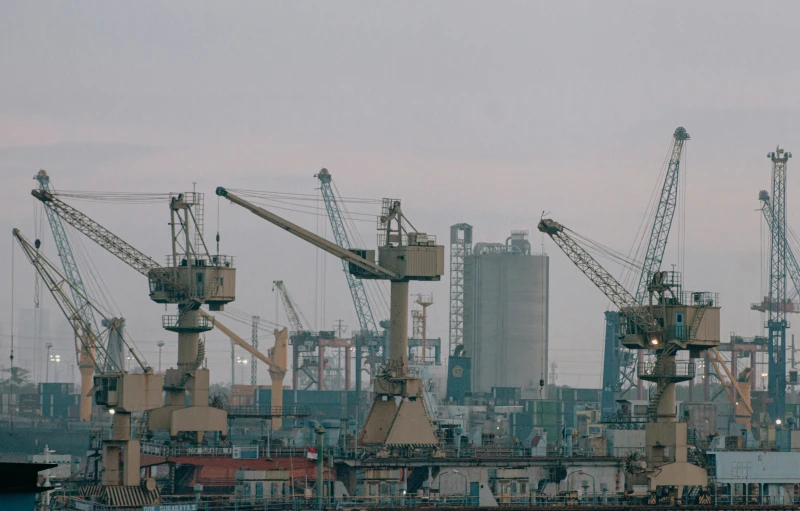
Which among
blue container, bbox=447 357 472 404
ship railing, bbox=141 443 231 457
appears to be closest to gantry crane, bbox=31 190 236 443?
ship railing, bbox=141 443 231 457

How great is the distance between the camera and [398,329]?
100250 mm

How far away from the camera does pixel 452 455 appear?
4109 inches

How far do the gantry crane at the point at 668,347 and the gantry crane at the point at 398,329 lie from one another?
14.5 metres

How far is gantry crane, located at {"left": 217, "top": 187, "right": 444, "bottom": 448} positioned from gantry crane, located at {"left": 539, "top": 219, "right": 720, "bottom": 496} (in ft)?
47.6

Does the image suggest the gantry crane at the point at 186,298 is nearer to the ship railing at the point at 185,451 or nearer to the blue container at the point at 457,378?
the ship railing at the point at 185,451

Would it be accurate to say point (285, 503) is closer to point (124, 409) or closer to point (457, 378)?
point (124, 409)

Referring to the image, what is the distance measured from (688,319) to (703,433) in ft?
200

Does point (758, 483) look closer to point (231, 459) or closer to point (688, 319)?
point (688, 319)

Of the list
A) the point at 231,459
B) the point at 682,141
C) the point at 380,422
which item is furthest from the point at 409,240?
the point at 682,141

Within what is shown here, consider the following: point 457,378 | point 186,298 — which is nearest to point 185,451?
point 186,298

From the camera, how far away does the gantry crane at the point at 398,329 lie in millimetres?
99438

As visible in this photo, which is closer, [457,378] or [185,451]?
[185,451]

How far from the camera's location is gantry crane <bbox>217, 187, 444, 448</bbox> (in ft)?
326

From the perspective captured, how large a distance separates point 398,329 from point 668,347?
60.4 ft
